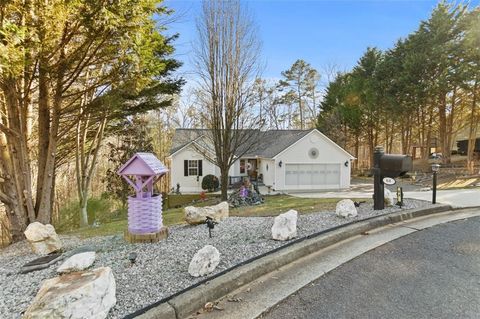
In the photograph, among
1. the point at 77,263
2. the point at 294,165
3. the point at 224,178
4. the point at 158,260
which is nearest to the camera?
the point at 77,263

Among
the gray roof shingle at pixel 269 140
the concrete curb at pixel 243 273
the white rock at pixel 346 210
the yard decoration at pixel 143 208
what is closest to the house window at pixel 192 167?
the gray roof shingle at pixel 269 140

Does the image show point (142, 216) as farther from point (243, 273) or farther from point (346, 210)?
point (346, 210)

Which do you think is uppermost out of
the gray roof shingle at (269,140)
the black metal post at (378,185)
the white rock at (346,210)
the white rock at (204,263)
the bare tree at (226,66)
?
the bare tree at (226,66)

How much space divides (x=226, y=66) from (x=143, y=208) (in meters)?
7.08

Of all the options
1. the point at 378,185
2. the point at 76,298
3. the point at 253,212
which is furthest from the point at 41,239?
the point at 378,185

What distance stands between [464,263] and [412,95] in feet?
66.4

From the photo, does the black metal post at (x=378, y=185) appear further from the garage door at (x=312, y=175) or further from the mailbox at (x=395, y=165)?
the garage door at (x=312, y=175)

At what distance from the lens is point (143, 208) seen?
4.69 m

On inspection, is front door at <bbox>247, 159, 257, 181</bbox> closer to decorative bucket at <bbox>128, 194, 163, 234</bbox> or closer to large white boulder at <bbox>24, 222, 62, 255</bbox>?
decorative bucket at <bbox>128, 194, 163, 234</bbox>

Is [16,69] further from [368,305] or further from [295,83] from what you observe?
[295,83]

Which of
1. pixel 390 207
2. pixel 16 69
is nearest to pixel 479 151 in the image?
pixel 390 207

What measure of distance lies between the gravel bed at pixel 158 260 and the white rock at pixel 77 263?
156mm

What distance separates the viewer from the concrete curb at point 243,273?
2551mm

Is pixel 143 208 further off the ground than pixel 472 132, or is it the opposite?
pixel 472 132
